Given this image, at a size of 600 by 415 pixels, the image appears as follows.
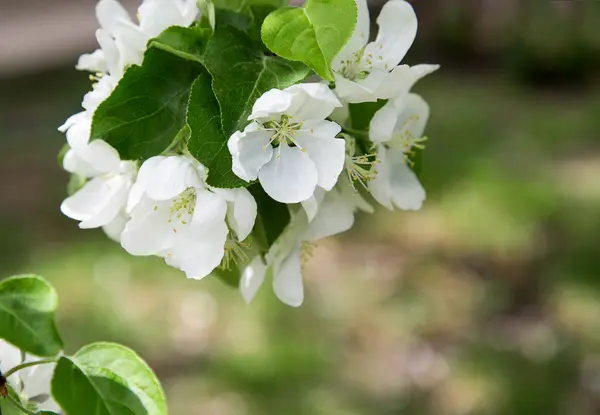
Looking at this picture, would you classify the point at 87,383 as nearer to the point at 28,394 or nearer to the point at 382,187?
the point at 28,394

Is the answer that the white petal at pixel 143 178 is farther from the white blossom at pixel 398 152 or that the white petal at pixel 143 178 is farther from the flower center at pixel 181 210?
the white blossom at pixel 398 152

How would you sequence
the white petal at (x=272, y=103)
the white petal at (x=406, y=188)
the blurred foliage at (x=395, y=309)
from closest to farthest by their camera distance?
Answer: the white petal at (x=272, y=103), the white petal at (x=406, y=188), the blurred foliage at (x=395, y=309)

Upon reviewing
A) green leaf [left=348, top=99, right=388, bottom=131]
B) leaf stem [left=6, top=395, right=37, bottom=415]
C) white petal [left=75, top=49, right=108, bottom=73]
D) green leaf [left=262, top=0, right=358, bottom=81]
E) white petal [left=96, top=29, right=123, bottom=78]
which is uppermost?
green leaf [left=262, top=0, right=358, bottom=81]

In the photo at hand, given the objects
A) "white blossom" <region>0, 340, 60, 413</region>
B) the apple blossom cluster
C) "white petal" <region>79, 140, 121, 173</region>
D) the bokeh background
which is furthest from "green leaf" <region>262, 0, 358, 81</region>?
the bokeh background

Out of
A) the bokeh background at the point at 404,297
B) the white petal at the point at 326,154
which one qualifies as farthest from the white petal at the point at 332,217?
the bokeh background at the point at 404,297

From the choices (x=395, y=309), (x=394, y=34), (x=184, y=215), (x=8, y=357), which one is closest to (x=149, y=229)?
(x=184, y=215)

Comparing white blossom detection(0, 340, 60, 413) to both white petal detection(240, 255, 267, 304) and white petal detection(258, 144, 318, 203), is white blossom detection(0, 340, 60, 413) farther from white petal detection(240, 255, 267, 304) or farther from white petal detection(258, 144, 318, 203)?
white petal detection(258, 144, 318, 203)

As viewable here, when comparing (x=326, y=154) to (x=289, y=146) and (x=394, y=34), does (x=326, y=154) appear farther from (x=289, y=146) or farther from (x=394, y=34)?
(x=394, y=34)

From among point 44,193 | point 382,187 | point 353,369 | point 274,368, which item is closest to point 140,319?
point 274,368
